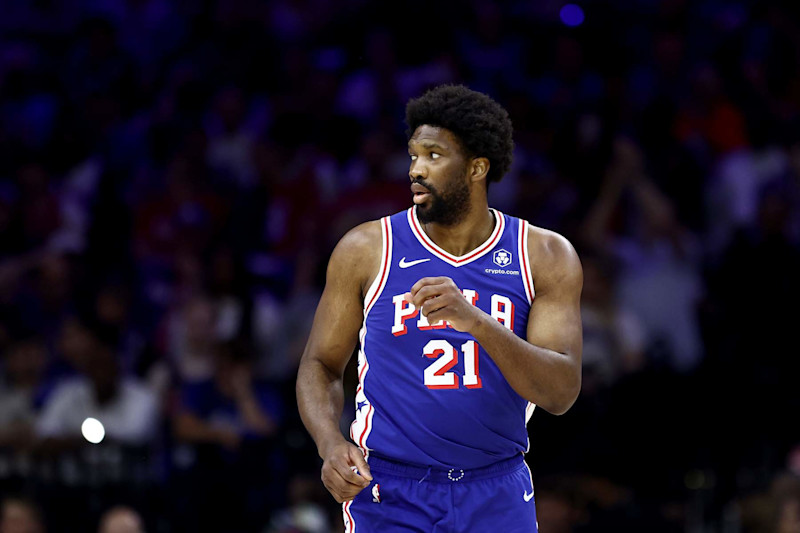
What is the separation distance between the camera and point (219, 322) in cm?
955

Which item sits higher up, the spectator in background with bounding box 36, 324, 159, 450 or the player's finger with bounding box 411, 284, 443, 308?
the player's finger with bounding box 411, 284, 443, 308

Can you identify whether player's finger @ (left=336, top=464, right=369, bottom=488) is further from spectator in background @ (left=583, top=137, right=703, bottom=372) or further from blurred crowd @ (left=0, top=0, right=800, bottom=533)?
spectator in background @ (left=583, top=137, right=703, bottom=372)

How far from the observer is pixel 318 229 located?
33.7 feet

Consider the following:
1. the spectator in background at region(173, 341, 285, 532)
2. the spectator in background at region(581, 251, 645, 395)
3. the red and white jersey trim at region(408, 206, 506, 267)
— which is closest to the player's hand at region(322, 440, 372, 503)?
the red and white jersey trim at region(408, 206, 506, 267)

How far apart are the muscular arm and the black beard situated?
319 mm

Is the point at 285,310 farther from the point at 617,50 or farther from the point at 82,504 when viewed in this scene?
the point at 617,50

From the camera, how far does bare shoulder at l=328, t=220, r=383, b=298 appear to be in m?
4.82

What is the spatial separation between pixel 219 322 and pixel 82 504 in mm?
1958

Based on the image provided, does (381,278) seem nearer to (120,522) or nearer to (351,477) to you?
(351,477)

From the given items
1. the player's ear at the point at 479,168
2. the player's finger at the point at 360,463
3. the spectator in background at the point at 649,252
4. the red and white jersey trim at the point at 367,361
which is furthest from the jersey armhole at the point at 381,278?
the spectator in background at the point at 649,252

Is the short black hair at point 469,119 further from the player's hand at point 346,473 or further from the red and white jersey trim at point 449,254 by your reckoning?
the player's hand at point 346,473

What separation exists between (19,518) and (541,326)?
4.47 metres

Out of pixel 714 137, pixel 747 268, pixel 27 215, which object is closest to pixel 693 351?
pixel 747 268

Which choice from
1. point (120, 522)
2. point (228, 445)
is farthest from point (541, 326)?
point (228, 445)
